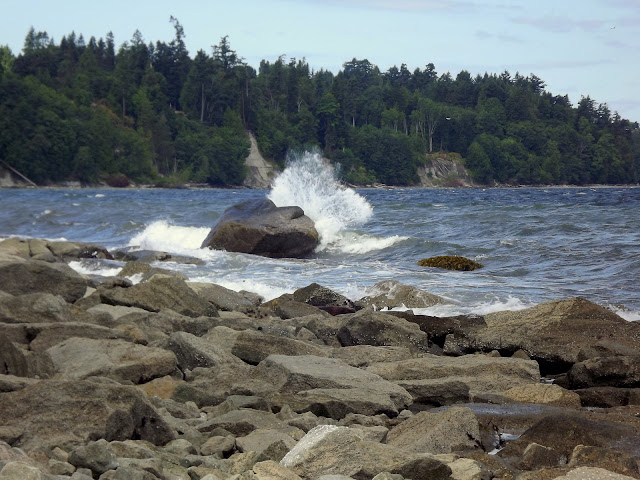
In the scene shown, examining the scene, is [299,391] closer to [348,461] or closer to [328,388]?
[328,388]

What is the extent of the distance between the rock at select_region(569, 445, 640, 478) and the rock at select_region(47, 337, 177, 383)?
10.8 feet

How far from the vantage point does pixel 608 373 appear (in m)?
7.55

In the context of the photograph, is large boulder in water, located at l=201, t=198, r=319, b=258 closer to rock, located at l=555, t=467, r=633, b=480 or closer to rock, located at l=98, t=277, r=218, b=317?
rock, located at l=98, t=277, r=218, b=317

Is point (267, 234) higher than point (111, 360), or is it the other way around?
point (111, 360)

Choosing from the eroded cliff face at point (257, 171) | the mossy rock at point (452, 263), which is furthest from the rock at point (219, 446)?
the eroded cliff face at point (257, 171)

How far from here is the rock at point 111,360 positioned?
6.64m

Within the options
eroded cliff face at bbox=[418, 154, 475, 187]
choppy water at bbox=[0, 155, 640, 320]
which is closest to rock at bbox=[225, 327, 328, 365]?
choppy water at bbox=[0, 155, 640, 320]

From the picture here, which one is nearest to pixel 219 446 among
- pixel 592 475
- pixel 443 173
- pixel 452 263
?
pixel 592 475

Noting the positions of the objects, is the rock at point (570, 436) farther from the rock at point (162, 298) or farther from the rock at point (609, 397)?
the rock at point (162, 298)

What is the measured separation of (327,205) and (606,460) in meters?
21.9

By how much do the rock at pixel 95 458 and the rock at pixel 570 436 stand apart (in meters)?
2.38

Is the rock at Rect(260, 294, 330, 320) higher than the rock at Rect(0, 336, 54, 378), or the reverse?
the rock at Rect(0, 336, 54, 378)

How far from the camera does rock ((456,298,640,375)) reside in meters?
8.48

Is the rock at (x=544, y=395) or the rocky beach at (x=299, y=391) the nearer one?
the rocky beach at (x=299, y=391)
